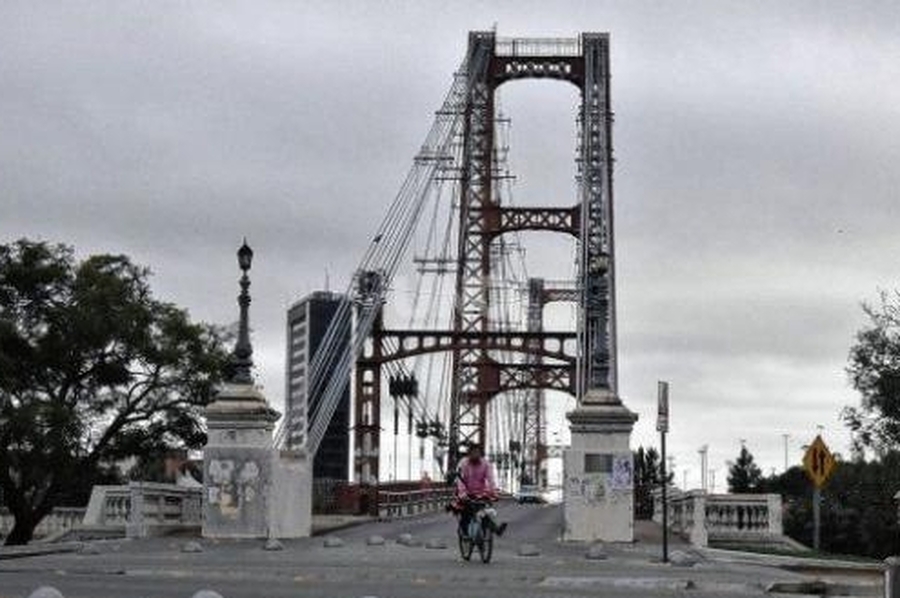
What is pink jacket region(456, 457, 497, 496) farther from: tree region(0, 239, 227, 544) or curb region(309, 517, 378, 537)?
tree region(0, 239, 227, 544)

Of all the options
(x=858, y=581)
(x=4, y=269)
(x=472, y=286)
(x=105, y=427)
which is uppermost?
(x=472, y=286)

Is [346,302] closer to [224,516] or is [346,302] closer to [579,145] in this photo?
[579,145]

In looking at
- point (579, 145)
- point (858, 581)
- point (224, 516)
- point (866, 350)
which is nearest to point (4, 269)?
point (224, 516)

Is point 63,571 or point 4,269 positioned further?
point 4,269

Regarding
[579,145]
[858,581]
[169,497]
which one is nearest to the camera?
[858,581]

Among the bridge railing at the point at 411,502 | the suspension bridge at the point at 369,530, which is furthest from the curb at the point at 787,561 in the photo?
the bridge railing at the point at 411,502

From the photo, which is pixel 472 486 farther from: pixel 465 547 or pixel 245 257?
pixel 245 257

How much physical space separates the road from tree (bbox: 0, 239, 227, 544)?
58.8 ft

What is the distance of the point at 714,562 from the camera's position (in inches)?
937

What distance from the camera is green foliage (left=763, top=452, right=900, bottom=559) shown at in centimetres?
6009

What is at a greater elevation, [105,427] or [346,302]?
[346,302]

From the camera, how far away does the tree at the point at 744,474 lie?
11744 centimetres

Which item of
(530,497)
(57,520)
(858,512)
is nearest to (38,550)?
(57,520)

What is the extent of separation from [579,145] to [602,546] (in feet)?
240
